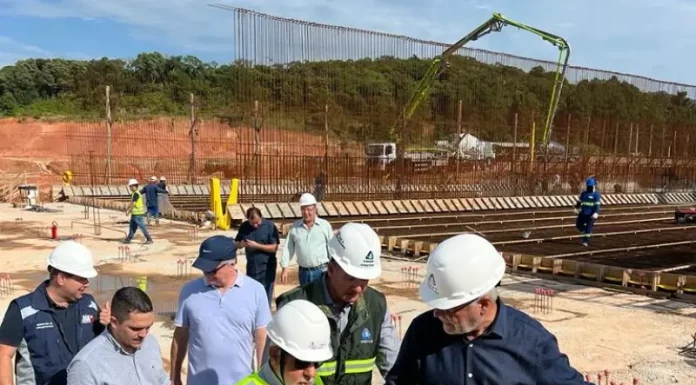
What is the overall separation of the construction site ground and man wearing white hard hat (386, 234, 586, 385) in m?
4.92

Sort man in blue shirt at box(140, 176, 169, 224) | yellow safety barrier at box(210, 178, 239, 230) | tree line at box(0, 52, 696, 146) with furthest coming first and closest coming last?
tree line at box(0, 52, 696, 146)
man in blue shirt at box(140, 176, 169, 224)
yellow safety barrier at box(210, 178, 239, 230)

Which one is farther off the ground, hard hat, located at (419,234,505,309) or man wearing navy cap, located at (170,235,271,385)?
hard hat, located at (419,234,505,309)

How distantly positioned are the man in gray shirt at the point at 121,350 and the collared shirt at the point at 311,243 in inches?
117

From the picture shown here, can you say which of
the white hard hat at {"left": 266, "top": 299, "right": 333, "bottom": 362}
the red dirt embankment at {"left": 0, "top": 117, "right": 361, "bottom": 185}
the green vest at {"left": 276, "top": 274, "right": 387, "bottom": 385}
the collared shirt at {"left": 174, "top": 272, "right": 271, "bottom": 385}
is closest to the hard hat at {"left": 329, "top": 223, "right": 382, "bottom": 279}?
the green vest at {"left": 276, "top": 274, "right": 387, "bottom": 385}

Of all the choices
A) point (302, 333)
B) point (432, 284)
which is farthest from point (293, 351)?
point (432, 284)

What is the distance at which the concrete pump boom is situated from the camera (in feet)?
104

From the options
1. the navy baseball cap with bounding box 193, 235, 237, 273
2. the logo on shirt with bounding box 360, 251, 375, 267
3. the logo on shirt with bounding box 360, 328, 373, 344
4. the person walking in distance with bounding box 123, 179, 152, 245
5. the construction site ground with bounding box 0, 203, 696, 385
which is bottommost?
the construction site ground with bounding box 0, 203, 696, 385

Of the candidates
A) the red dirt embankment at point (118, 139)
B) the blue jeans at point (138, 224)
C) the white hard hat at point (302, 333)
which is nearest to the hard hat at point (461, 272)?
the white hard hat at point (302, 333)

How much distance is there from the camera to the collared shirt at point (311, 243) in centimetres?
588

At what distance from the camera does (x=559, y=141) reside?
43.6 metres

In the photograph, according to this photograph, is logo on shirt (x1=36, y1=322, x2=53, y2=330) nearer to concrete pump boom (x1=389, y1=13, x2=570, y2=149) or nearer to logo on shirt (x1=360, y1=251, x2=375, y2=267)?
logo on shirt (x1=360, y1=251, x2=375, y2=267)

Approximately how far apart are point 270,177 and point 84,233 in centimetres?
833

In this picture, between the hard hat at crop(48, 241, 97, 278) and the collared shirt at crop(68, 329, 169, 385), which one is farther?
the hard hat at crop(48, 241, 97, 278)

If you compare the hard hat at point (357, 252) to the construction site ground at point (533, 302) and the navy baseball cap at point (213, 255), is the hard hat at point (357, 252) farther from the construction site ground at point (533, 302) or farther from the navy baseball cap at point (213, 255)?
the construction site ground at point (533, 302)
